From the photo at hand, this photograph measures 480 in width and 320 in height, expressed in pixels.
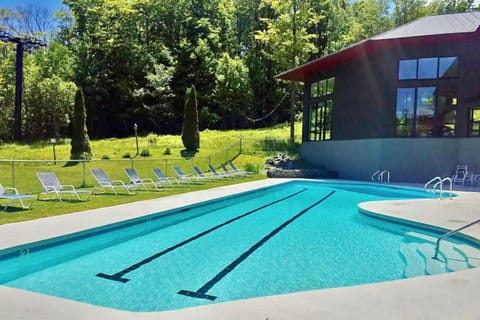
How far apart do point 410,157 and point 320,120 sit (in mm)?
5589

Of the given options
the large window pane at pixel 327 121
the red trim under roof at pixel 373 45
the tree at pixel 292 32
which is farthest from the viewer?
the tree at pixel 292 32

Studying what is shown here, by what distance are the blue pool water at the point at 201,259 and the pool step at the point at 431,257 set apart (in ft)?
0.53

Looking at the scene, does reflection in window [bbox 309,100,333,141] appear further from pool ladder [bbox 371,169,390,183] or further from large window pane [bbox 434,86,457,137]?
large window pane [bbox 434,86,457,137]

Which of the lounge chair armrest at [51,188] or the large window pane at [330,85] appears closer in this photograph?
the lounge chair armrest at [51,188]

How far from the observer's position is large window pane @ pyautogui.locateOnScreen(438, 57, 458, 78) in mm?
16188

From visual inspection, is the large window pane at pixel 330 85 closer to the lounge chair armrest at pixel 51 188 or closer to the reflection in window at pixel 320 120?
the reflection in window at pixel 320 120

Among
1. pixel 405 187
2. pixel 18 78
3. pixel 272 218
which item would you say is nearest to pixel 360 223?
pixel 272 218

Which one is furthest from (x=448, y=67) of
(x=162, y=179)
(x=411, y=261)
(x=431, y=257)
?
(x=411, y=261)

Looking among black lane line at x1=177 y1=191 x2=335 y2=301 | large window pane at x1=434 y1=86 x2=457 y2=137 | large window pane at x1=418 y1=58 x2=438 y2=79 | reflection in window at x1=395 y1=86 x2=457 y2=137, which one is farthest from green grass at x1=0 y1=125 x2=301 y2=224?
large window pane at x1=418 y1=58 x2=438 y2=79

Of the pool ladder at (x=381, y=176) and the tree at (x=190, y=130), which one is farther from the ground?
the tree at (x=190, y=130)

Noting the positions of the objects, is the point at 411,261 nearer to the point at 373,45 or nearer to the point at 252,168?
the point at 252,168

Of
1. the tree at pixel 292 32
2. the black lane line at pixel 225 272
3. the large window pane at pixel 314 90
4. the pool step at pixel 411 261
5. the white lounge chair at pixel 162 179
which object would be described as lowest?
the black lane line at pixel 225 272

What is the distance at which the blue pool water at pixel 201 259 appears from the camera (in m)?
4.24

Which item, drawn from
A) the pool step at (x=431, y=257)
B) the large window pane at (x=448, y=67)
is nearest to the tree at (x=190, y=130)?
the large window pane at (x=448, y=67)
